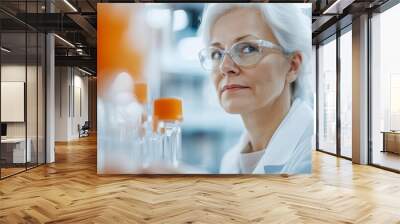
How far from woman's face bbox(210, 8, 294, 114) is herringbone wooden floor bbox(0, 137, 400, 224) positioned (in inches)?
54.5

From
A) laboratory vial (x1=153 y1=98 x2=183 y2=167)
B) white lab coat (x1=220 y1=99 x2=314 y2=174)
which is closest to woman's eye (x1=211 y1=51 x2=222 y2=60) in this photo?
laboratory vial (x1=153 y1=98 x2=183 y2=167)

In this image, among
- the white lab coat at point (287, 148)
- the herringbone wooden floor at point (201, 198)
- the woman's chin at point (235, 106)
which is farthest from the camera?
the white lab coat at point (287, 148)

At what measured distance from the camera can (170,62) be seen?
6.57 m

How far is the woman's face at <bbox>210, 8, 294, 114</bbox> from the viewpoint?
6344mm

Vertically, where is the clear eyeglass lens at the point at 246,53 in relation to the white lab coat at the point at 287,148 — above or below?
above

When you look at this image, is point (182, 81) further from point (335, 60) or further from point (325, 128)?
point (325, 128)

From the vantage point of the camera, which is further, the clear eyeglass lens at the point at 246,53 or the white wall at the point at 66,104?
the white wall at the point at 66,104

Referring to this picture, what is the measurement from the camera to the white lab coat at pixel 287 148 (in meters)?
6.55

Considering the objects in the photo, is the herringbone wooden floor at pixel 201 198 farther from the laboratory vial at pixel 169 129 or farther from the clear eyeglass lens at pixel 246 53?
the clear eyeglass lens at pixel 246 53

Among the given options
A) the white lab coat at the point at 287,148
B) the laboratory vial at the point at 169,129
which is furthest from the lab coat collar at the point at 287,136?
the laboratory vial at the point at 169,129

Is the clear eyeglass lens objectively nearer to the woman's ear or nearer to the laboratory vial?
the woman's ear

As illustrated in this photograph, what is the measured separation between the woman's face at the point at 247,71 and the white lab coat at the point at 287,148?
0.50 metres

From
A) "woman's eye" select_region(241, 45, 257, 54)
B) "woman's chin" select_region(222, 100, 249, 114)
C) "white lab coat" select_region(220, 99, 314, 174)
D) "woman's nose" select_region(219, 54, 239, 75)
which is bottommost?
"white lab coat" select_region(220, 99, 314, 174)

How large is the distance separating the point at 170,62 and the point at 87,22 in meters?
3.16
